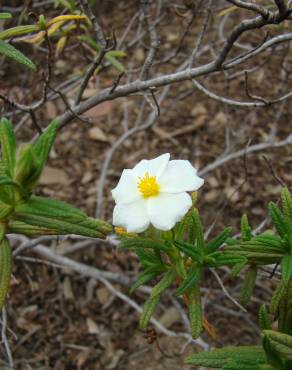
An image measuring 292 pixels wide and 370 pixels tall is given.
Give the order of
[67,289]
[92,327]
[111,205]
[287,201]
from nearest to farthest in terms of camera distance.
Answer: [287,201] < [92,327] < [67,289] < [111,205]

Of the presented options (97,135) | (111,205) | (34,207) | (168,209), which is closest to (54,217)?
(34,207)

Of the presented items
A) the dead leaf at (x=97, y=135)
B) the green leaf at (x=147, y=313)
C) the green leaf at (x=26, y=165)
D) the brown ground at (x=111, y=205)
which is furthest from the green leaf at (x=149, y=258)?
the dead leaf at (x=97, y=135)

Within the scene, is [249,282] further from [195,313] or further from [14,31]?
[14,31]

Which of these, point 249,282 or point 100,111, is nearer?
point 249,282

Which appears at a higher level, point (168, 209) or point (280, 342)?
point (168, 209)

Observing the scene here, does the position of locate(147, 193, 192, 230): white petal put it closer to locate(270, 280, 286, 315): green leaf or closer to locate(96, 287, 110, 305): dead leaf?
locate(270, 280, 286, 315): green leaf

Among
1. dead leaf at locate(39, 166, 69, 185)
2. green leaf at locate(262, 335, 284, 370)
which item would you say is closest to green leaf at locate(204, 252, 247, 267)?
green leaf at locate(262, 335, 284, 370)

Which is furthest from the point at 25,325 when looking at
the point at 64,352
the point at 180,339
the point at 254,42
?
the point at 254,42

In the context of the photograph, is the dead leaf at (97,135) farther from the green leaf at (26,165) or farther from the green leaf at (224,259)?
the green leaf at (26,165)
